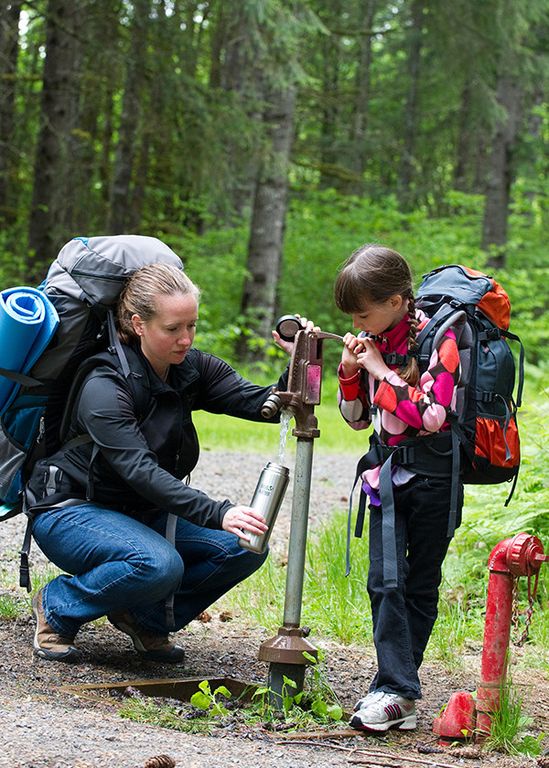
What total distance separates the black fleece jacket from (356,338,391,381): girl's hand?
0.57m

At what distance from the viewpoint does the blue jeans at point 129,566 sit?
3848mm

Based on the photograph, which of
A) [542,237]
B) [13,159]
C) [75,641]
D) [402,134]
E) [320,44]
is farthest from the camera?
[402,134]

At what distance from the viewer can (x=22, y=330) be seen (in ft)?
12.5

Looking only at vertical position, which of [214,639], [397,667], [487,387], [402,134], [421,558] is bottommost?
[214,639]

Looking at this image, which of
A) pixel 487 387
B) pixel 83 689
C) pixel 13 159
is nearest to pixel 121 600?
pixel 83 689

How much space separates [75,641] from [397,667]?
1532 millimetres

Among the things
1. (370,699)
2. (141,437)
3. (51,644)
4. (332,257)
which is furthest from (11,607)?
(332,257)

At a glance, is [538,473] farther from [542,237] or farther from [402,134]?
[402,134]

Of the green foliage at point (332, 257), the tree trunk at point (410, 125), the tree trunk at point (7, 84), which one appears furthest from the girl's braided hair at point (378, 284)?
the tree trunk at point (410, 125)

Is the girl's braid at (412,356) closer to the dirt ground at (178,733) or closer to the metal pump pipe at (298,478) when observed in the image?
the metal pump pipe at (298,478)

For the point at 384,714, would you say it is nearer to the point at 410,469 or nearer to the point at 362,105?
the point at 410,469

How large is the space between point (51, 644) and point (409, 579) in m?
1.47

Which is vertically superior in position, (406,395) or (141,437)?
(406,395)

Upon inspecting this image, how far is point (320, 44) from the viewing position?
96.5ft
